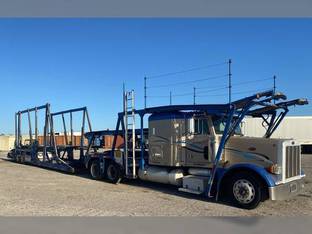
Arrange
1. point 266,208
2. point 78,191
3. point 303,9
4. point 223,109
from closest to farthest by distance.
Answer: point 303,9 < point 266,208 < point 223,109 < point 78,191

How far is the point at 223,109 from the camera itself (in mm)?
11062

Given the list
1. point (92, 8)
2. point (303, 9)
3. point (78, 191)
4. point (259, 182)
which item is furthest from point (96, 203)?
point (303, 9)

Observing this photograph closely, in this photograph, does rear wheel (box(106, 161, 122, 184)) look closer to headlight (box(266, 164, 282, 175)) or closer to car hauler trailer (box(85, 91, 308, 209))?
car hauler trailer (box(85, 91, 308, 209))

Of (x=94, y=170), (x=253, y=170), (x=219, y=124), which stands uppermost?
(x=219, y=124)

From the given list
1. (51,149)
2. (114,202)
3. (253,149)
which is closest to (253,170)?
(253,149)

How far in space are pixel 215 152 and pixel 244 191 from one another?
1410 mm

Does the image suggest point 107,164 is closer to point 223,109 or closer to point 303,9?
point 223,109

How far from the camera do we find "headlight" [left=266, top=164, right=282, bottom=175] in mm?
9883

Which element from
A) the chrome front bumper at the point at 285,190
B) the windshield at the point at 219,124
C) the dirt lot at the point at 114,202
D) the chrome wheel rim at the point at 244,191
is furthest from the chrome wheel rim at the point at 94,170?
the chrome front bumper at the point at 285,190

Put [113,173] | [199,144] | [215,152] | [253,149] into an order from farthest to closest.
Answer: [113,173]
[199,144]
[215,152]
[253,149]

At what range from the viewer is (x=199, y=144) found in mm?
11484

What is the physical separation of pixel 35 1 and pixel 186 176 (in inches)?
318

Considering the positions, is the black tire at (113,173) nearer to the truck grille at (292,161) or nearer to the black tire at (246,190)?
the black tire at (246,190)

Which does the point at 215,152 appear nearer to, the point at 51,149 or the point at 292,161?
the point at 292,161
